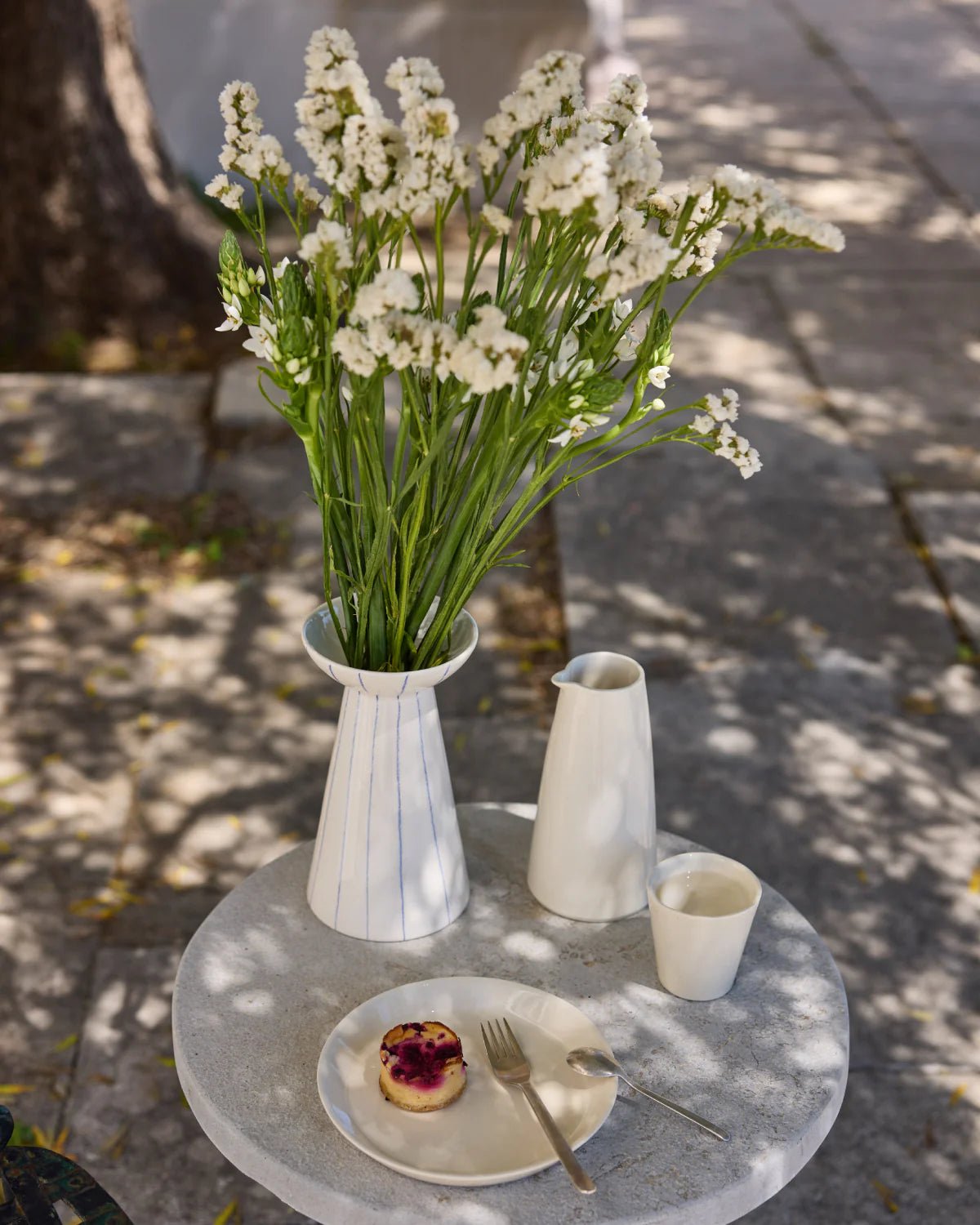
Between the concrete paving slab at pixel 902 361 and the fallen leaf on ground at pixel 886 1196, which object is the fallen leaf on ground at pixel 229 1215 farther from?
the concrete paving slab at pixel 902 361

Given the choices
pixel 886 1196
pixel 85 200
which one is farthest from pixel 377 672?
pixel 85 200

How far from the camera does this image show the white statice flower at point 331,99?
4.47ft

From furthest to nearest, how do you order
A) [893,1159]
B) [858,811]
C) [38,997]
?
1. [858,811]
2. [38,997]
3. [893,1159]

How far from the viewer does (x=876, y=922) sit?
315 centimetres

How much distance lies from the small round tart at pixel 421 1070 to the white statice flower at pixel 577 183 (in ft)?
3.01

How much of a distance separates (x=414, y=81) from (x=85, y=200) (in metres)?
Result: 4.32

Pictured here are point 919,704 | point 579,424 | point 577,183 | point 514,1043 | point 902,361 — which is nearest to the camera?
point 577,183

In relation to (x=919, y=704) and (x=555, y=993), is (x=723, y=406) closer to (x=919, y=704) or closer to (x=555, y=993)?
(x=555, y=993)

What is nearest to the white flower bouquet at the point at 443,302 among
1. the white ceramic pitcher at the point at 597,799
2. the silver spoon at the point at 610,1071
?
the white ceramic pitcher at the point at 597,799

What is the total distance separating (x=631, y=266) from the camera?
1.38 meters

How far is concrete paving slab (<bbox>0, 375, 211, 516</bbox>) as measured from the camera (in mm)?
4789

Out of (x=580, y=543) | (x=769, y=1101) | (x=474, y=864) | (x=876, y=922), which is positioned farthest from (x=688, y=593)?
(x=769, y=1101)

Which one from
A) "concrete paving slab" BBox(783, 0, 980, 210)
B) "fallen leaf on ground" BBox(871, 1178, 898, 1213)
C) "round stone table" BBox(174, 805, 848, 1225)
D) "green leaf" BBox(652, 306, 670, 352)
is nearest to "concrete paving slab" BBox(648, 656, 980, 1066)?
"fallen leaf on ground" BBox(871, 1178, 898, 1213)

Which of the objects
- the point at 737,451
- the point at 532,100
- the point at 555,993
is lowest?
the point at 555,993
